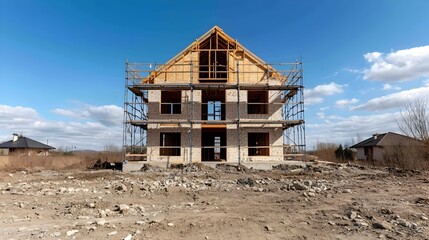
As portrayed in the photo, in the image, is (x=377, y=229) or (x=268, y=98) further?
(x=268, y=98)

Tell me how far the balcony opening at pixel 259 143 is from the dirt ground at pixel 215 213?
9.45 metres

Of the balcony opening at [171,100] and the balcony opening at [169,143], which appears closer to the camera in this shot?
the balcony opening at [169,143]

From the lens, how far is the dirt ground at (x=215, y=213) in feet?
17.1

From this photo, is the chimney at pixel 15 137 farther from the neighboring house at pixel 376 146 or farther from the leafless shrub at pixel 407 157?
the neighboring house at pixel 376 146

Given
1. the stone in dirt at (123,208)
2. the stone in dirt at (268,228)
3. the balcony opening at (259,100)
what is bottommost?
the stone in dirt at (268,228)

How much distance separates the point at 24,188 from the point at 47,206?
148 inches

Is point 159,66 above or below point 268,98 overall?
above

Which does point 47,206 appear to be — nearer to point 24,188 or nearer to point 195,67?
point 24,188

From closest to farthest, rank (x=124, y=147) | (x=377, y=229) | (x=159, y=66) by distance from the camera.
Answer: (x=377, y=229) → (x=124, y=147) → (x=159, y=66)

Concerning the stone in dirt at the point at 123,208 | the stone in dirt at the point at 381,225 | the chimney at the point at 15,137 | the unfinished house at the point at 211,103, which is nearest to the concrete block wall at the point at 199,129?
the unfinished house at the point at 211,103

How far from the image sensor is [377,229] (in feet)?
17.8

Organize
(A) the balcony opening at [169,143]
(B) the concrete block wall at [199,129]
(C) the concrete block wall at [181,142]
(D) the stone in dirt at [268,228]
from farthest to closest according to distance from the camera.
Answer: (A) the balcony opening at [169,143] → (B) the concrete block wall at [199,129] → (C) the concrete block wall at [181,142] → (D) the stone in dirt at [268,228]

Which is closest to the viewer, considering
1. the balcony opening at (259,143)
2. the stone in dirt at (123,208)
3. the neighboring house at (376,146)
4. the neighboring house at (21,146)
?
the stone in dirt at (123,208)

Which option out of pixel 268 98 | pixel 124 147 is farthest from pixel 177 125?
pixel 268 98
